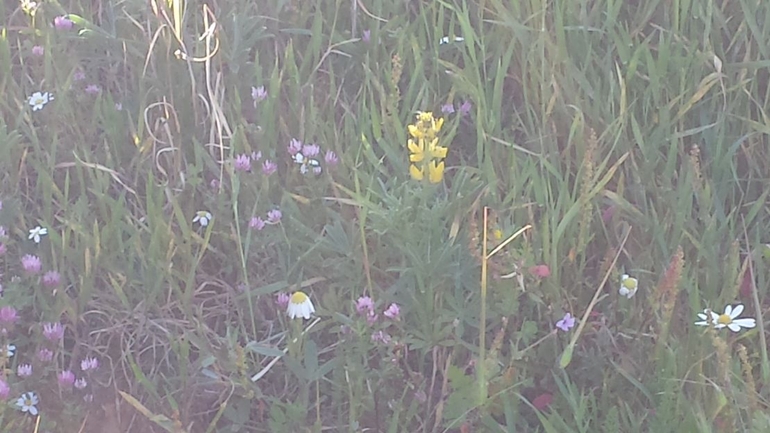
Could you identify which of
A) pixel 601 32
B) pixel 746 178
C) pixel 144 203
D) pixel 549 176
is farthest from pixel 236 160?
pixel 746 178

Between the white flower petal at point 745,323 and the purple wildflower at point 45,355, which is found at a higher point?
the white flower petal at point 745,323

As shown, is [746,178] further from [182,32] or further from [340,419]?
[182,32]

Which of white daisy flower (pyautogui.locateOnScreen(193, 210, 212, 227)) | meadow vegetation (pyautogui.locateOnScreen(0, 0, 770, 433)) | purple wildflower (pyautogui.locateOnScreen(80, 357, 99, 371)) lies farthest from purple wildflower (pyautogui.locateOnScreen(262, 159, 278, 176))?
purple wildflower (pyautogui.locateOnScreen(80, 357, 99, 371))

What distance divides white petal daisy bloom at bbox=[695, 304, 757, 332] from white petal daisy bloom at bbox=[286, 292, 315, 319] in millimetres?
533

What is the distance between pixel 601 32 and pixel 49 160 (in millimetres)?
979

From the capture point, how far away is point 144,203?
1.58 m

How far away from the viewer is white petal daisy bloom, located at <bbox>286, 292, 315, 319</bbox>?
1339 mm

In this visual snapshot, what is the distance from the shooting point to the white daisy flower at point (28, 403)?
1.30 metres

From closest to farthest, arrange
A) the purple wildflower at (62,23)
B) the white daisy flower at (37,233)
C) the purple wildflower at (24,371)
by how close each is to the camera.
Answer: the purple wildflower at (24,371) < the white daisy flower at (37,233) < the purple wildflower at (62,23)

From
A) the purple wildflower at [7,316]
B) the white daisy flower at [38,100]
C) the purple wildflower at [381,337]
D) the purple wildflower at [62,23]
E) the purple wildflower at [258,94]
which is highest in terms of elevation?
the purple wildflower at [62,23]

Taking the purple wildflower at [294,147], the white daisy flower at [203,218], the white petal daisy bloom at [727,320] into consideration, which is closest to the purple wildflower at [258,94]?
the purple wildflower at [294,147]

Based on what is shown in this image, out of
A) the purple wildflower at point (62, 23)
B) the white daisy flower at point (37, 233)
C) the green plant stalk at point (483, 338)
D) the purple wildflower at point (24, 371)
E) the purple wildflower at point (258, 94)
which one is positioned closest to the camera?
the green plant stalk at point (483, 338)

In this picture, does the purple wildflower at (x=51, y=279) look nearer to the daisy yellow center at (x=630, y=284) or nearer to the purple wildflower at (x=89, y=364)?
the purple wildflower at (x=89, y=364)

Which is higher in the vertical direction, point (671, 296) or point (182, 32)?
point (182, 32)
